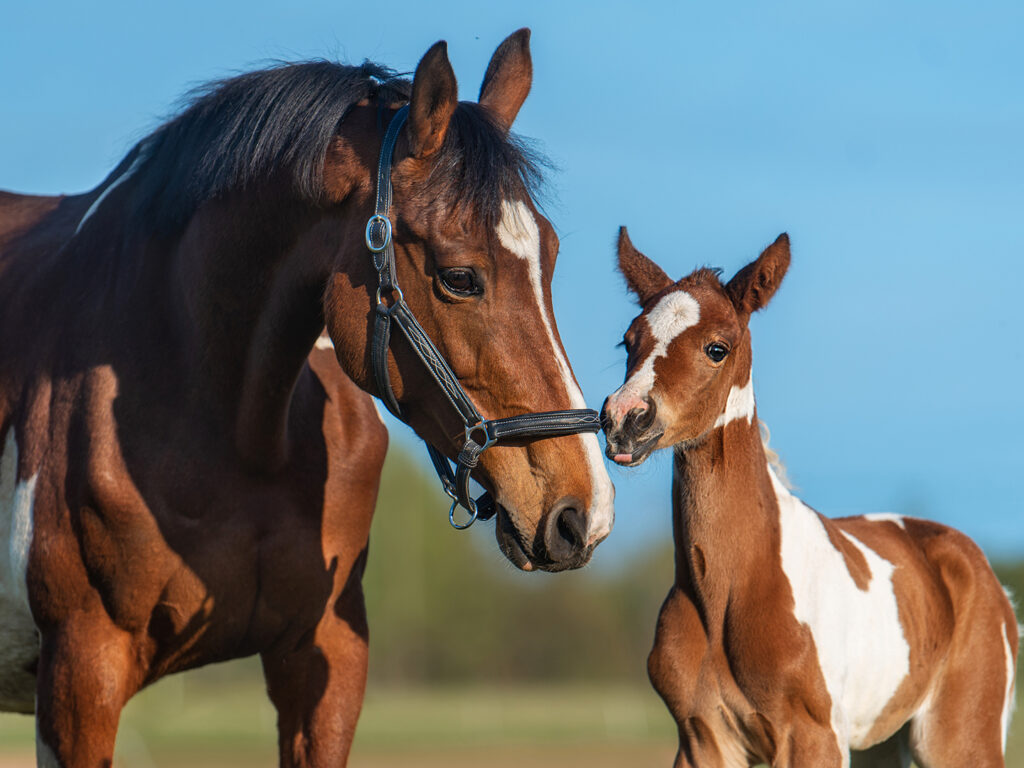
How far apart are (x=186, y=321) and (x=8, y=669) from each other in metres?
1.26

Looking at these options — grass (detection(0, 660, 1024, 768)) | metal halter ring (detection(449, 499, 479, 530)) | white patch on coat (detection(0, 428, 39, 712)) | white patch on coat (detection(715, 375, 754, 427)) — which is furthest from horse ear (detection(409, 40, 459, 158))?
grass (detection(0, 660, 1024, 768))

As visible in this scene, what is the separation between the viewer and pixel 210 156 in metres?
3.51

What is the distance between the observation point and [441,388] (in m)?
3.00

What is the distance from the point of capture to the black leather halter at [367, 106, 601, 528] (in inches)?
112

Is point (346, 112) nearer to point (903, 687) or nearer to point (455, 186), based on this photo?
point (455, 186)

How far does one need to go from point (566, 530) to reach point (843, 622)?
2.65 m

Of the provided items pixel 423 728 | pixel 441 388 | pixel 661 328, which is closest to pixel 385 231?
pixel 441 388

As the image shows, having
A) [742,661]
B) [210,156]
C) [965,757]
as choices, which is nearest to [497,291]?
[210,156]

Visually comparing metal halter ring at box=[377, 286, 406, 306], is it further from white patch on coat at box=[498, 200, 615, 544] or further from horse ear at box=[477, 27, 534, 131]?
horse ear at box=[477, 27, 534, 131]

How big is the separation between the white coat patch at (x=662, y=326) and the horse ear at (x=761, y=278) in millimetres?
309

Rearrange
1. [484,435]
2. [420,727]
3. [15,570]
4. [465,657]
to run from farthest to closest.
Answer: [465,657] → [420,727] → [15,570] → [484,435]

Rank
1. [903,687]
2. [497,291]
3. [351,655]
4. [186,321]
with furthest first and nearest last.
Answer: [903,687] → [351,655] → [186,321] → [497,291]

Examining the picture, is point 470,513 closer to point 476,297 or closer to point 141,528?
point 476,297

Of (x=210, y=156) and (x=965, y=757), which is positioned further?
(x=965, y=757)
